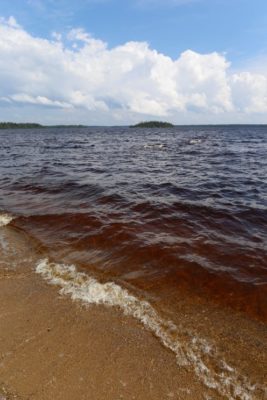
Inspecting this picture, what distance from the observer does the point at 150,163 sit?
20562mm

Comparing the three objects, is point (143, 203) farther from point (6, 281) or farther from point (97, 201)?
point (6, 281)

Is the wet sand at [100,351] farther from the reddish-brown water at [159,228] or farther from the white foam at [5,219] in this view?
the white foam at [5,219]

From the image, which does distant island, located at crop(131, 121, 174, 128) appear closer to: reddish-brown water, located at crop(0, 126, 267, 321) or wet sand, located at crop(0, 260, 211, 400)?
reddish-brown water, located at crop(0, 126, 267, 321)

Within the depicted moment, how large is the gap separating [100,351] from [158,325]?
989 millimetres

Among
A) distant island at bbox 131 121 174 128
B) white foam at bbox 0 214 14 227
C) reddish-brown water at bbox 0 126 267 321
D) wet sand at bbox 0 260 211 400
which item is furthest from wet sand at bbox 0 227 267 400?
distant island at bbox 131 121 174 128

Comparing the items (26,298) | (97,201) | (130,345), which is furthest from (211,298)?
(97,201)

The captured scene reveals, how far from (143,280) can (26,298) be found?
2222mm

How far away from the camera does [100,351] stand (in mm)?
3592

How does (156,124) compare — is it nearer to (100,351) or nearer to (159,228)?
(159,228)

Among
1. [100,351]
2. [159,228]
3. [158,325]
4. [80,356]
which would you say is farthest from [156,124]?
[80,356]

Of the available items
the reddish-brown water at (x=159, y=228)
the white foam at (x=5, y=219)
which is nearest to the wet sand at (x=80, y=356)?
the reddish-brown water at (x=159, y=228)

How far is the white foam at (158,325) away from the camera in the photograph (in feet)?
10.5

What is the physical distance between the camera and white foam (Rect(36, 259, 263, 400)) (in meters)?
3.19

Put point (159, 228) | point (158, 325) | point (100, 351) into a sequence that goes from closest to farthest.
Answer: point (100, 351), point (158, 325), point (159, 228)
